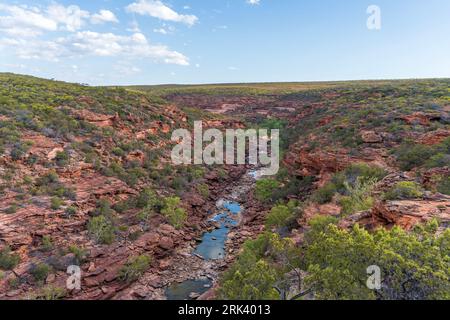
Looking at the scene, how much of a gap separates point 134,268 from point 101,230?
317 cm

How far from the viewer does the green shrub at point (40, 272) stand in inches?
596

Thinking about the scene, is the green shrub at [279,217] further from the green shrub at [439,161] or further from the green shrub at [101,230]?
the green shrub at [101,230]

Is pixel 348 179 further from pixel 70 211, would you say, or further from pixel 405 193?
pixel 70 211

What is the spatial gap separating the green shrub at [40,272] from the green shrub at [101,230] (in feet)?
11.3

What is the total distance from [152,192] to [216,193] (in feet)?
28.9

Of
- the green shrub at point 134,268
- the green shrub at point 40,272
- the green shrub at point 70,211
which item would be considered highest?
the green shrub at point 70,211

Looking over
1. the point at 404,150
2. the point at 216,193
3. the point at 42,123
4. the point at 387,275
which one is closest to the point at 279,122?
the point at 216,193

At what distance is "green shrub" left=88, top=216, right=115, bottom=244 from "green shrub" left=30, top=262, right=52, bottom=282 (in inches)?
135

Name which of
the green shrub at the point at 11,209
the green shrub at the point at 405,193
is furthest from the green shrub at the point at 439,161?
the green shrub at the point at 11,209

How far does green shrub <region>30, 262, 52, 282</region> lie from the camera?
15.1 metres

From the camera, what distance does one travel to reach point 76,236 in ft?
60.2

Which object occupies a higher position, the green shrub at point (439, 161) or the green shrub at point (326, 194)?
the green shrub at point (439, 161)

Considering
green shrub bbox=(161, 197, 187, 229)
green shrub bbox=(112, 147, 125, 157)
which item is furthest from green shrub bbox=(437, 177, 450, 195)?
green shrub bbox=(112, 147, 125, 157)
